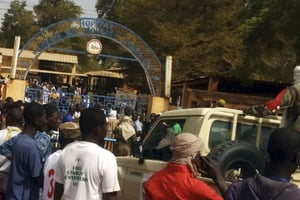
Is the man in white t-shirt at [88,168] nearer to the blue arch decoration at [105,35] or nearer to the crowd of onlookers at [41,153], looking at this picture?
the crowd of onlookers at [41,153]

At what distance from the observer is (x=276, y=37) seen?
18297 millimetres

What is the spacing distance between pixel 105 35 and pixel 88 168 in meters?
19.7

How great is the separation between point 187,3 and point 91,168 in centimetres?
2766

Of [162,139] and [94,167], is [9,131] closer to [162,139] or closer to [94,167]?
[94,167]

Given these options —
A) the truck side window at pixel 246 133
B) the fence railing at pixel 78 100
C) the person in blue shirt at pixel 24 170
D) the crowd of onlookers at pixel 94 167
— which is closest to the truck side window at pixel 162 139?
the truck side window at pixel 246 133

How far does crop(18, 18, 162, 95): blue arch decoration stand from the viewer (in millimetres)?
22953

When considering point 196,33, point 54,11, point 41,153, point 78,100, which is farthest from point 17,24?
point 41,153

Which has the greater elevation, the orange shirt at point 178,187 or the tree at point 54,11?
the tree at point 54,11

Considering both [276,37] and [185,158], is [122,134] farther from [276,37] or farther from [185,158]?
[185,158]

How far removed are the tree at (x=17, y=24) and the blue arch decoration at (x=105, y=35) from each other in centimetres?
3886

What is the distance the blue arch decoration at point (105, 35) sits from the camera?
904 inches

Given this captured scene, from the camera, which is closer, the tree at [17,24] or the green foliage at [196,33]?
the green foliage at [196,33]

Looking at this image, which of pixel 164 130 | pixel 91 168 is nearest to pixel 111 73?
pixel 164 130

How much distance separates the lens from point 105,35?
2359 cm
